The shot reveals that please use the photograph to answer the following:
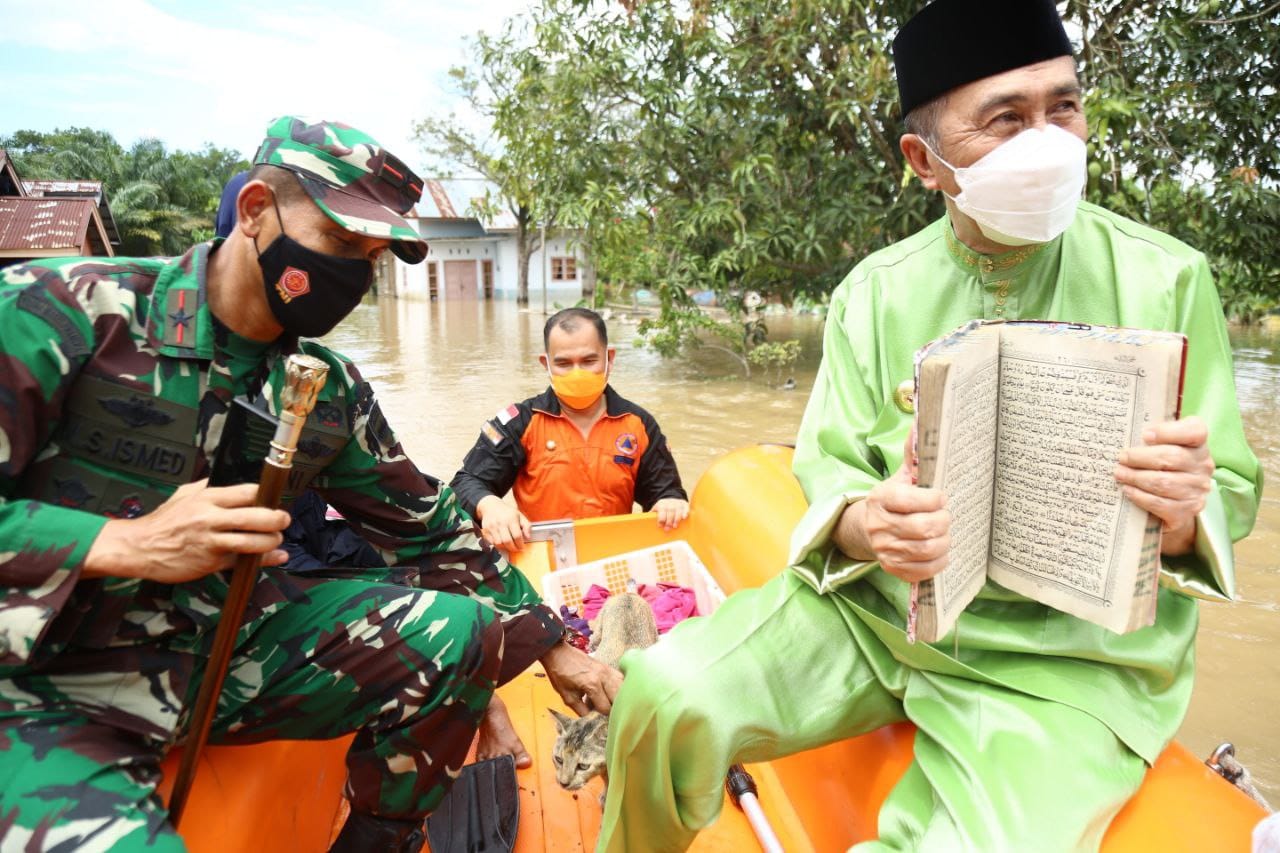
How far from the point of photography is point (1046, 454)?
4.55 feet

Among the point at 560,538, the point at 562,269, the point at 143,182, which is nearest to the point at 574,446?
the point at 560,538

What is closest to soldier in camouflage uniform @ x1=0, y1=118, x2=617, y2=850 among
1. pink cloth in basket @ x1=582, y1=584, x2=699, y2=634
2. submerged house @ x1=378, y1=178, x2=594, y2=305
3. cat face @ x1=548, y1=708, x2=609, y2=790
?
cat face @ x1=548, y1=708, x2=609, y2=790

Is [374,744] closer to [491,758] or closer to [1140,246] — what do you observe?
[491,758]

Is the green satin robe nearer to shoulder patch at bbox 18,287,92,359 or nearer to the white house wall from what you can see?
shoulder patch at bbox 18,287,92,359

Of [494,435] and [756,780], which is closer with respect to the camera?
[756,780]

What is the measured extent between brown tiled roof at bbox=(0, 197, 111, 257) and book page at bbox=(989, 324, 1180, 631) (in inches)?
717

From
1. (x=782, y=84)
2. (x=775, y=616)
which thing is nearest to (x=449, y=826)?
(x=775, y=616)

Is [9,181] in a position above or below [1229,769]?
Answer: above

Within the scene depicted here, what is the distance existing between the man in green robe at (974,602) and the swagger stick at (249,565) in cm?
72

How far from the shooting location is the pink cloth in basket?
3090 mm

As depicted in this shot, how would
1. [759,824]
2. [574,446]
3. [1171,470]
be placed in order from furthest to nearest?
[574,446]
[759,824]
[1171,470]

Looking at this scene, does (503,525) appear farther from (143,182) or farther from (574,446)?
(143,182)

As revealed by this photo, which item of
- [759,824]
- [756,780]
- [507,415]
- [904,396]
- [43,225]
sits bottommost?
[756,780]

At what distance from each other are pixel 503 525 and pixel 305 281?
Result: 1.67 m
